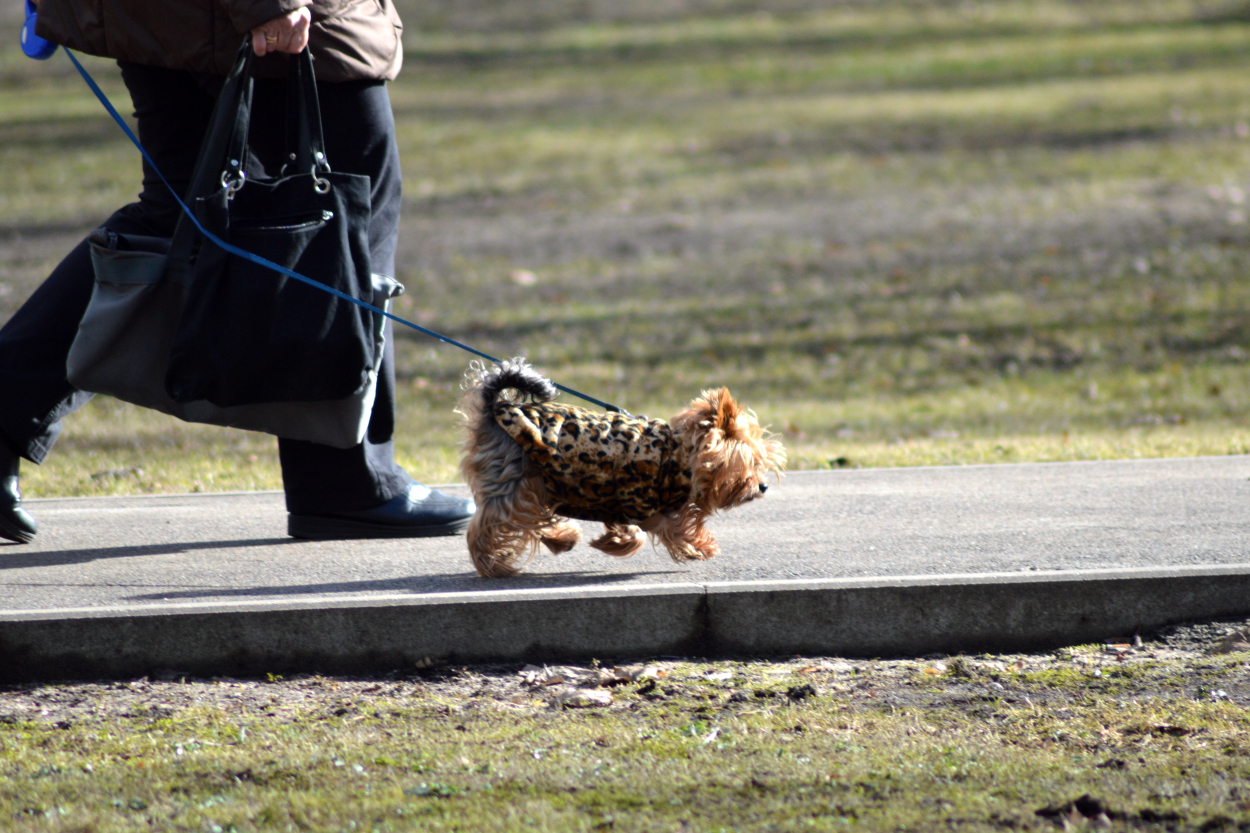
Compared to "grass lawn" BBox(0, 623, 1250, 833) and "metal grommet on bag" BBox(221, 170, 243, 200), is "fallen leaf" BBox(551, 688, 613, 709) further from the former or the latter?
"metal grommet on bag" BBox(221, 170, 243, 200)

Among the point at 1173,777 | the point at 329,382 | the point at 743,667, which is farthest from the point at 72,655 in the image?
the point at 1173,777

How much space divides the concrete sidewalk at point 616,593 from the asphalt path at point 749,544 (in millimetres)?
16

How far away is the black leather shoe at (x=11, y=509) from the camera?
13.6ft

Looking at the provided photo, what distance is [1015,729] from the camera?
297 cm

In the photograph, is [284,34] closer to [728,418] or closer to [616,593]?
[728,418]

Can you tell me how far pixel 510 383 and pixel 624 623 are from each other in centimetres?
91

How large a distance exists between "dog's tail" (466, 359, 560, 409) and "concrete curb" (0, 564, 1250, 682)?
706 mm

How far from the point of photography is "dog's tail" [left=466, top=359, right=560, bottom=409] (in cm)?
402

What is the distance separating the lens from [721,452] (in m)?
3.86

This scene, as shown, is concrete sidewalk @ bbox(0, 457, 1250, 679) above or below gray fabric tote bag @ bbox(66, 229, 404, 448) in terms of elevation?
below

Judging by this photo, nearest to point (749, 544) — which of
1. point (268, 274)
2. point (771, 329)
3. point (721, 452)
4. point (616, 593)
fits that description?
point (721, 452)

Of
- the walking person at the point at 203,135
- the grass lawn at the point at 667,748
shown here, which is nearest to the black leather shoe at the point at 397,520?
the walking person at the point at 203,135

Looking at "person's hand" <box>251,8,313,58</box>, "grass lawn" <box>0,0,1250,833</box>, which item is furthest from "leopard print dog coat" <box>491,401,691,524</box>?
"person's hand" <box>251,8,313,58</box>

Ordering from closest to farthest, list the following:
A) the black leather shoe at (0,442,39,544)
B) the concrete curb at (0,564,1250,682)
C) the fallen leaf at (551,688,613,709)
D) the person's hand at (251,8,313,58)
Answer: the fallen leaf at (551,688,613,709)
the concrete curb at (0,564,1250,682)
the person's hand at (251,8,313,58)
the black leather shoe at (0,442,39,544)
